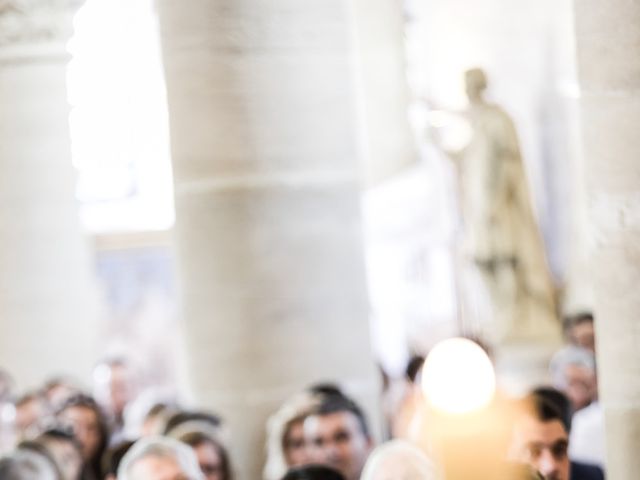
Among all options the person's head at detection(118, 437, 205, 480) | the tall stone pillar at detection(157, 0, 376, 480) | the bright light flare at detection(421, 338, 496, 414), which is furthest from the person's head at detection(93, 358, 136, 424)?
the bright light flare at detection(421, 338, 496, 414)

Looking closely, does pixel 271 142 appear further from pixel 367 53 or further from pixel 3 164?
pixel 367 53

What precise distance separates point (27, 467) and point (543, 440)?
2.09 metres

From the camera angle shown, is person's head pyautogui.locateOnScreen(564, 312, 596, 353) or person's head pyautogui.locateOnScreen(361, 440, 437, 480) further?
person's head pyautogui.locateOnScreen(564, 312, 596, 353)

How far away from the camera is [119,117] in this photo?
19875 mm

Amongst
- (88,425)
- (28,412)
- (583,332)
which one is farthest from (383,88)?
(88,425)

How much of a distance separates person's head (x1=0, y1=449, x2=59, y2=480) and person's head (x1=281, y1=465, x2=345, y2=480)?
1.26 m

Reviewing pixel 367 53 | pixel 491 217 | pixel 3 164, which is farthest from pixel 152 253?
pixel 491 217

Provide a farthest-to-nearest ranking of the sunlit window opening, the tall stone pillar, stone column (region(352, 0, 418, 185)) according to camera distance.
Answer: the sunlit window opening < stone column (region(352, 0, 418, 185)) < the tall stone pillar

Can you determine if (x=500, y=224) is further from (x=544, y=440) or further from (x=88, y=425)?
(x=544, y=440)

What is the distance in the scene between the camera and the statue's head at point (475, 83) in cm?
1023

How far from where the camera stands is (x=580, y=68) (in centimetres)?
443

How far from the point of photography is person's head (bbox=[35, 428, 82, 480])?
258 inches

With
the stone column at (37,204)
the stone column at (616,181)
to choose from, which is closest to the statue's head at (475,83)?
the stone column at (37,204)

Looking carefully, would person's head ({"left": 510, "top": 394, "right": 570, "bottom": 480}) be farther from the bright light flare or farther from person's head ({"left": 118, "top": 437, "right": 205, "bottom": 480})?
the bright light flare
